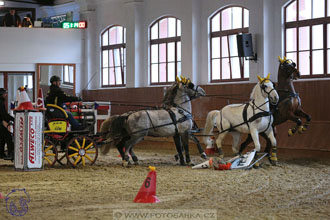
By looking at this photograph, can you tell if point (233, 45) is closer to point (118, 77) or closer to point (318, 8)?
point (318, 8)

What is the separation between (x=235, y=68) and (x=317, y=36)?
9.06ft

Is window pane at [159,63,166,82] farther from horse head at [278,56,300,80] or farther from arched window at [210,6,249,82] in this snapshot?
horse head at [278,56,300,80]

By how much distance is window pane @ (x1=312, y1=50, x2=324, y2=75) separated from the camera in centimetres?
1351

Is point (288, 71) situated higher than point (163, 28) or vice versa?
point (163, 28)

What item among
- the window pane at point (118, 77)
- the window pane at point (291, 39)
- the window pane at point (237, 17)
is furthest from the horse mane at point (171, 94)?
the window pane at point (118, 77)

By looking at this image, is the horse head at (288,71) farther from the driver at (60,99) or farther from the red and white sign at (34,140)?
the red and white sign at (34,140)

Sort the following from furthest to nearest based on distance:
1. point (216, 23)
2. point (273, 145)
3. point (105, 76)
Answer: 1. point (105, 76)
2. point (216, 23)
3. point (273, 145)

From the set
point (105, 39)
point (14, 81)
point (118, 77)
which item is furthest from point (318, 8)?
point (14, 81)

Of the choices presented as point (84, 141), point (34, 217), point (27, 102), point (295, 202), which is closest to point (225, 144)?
point (84, 141)

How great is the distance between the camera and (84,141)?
1076cm

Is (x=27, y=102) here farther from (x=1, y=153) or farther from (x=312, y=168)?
(x=312, y=168)

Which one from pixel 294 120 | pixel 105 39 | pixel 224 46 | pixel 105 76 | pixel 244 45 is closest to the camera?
pixel 294 120

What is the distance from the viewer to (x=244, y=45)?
14469 millimetres

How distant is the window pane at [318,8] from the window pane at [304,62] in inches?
36.8
